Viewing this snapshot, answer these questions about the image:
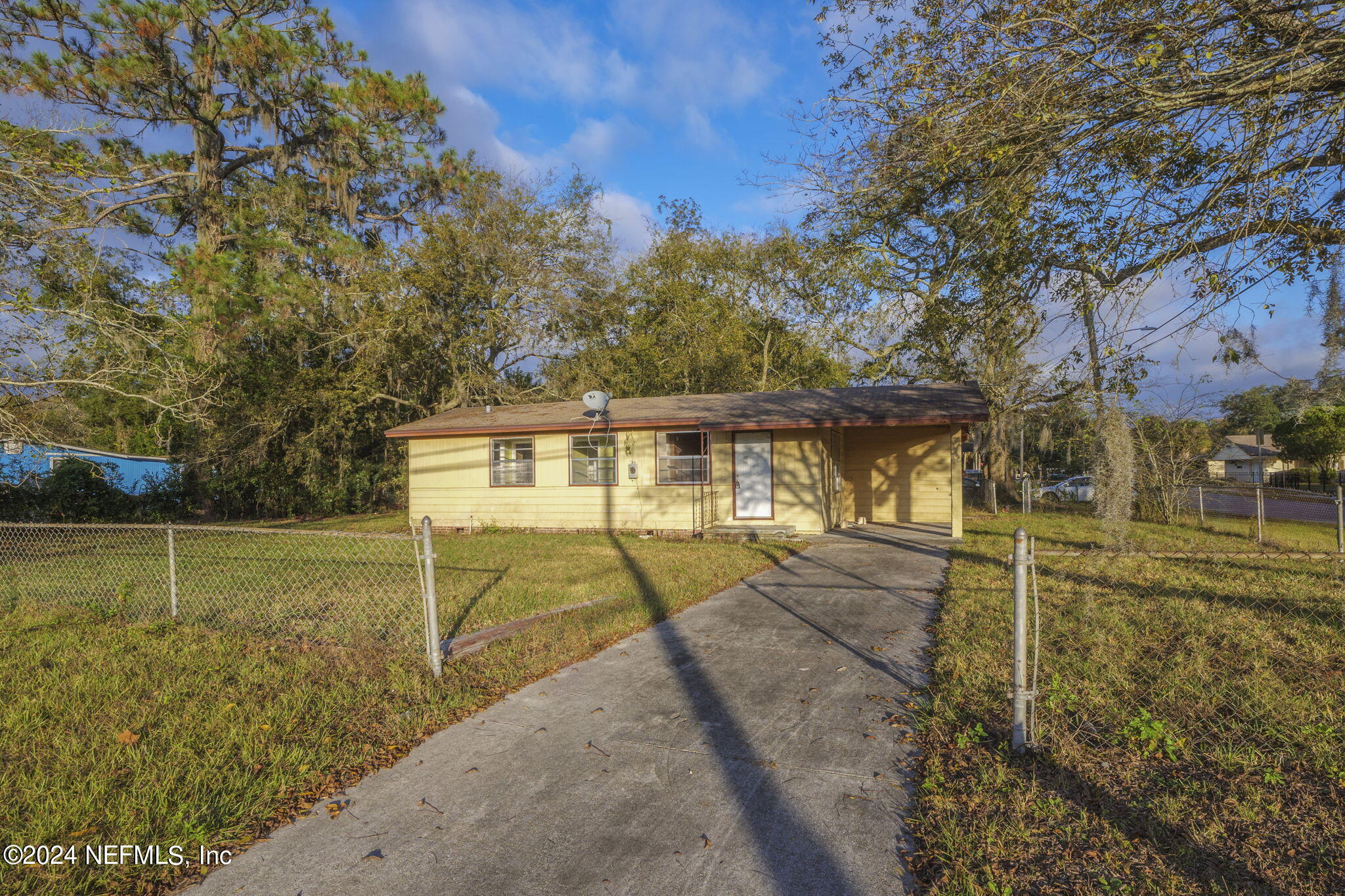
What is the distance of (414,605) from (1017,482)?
23619mm

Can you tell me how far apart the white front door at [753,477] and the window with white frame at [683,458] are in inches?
28.8

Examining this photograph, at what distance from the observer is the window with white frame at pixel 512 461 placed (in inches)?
619

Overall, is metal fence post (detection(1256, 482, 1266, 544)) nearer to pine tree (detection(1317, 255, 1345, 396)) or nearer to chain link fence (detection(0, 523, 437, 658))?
pine tree (detection(1317, 255, 1345, 396))

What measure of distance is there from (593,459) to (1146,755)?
41.0ft

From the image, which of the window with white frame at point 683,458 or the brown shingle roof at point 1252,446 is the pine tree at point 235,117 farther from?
the brown shingle roof at point 1252,446

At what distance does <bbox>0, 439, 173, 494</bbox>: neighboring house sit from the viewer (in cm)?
973

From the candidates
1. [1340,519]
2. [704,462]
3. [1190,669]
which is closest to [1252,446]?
[1340,519]

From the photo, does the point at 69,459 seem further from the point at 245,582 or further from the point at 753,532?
the point at 753,532

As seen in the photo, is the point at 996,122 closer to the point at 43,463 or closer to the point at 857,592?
the point at 857,592

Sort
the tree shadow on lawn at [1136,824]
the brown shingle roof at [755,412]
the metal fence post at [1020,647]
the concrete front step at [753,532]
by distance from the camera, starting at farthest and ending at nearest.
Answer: the concrete front step at [753,532] → the brown shingle roof at [755,412] → the metal fence post at [1020,647] → the tree shadow on lawn at [1136,824]

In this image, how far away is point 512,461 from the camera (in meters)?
15.9

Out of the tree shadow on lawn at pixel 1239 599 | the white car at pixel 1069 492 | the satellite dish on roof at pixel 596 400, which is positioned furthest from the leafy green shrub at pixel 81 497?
the white car at pixel 1069 492

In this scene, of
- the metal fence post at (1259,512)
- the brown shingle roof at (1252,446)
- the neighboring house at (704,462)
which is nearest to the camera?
the metal fence post at (1259,512)

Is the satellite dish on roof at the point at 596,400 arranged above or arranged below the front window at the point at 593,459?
above
